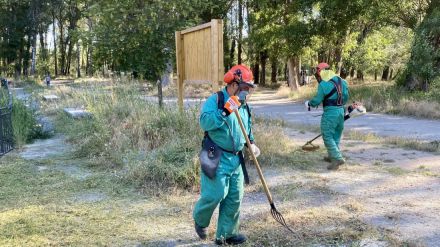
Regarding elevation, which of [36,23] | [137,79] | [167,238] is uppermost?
[36,23]

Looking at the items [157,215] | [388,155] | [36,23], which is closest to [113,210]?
[157,215]

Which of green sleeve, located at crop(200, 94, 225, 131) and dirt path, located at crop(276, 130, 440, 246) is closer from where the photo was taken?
green sleeve, located at crop(200, 94, 225, 131)

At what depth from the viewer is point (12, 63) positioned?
45406 millimetres

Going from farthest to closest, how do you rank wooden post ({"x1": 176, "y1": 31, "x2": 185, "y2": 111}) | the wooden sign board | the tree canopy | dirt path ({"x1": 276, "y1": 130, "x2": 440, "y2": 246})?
the tree canopy
wooden post ({"x1": 176, "y1": 31, "x2": 185, "y2": 111})
the wooden sign board
dirt path ({"x1": 276, "y1": 130, "x2": 440, "y2": 246})

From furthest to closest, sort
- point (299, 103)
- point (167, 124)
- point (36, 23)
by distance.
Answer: point (36, 23) → point (299, 103) → point (167, 124)

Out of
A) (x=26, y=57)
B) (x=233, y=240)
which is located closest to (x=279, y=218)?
(x=233, y=240)

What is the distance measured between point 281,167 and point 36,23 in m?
42.0

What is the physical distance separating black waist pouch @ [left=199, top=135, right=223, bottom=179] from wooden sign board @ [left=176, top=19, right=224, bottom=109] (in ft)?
10.9

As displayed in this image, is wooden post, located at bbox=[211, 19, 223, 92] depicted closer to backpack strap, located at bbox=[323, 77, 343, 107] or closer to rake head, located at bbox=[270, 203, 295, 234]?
backpack strap, located at bbox=[323, 77, 343, 107]

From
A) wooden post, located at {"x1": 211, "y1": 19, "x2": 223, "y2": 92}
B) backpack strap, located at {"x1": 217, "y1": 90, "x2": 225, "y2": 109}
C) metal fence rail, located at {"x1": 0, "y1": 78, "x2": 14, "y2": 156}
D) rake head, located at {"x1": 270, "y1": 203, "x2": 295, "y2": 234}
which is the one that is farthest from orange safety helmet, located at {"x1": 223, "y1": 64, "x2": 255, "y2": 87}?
metal fence rail, located at {"x1": 0, "y1": 78, "x2": 14, "y2": 156}

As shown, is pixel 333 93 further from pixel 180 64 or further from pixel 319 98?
pixel 180 64

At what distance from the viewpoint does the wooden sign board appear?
7.25 m

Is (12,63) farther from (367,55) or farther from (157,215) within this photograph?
(157,215)

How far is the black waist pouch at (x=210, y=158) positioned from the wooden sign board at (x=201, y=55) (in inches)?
131
